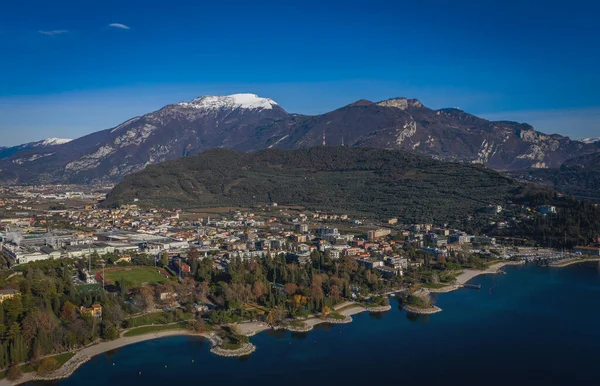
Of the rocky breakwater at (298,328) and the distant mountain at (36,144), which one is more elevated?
the distant mountain at (36,144)

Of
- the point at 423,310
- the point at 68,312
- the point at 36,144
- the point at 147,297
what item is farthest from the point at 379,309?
the point at 36,144

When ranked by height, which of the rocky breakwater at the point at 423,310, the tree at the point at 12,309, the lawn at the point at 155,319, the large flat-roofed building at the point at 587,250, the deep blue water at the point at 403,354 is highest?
the tree at the point at 12,309

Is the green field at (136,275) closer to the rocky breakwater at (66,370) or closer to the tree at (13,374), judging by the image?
the rocky breakwater at (66,370)

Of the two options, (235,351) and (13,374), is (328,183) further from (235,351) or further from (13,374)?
(13,374)

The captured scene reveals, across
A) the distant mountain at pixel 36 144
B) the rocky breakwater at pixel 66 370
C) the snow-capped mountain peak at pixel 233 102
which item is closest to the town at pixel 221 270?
the rocky breakwater at pixel 66 370

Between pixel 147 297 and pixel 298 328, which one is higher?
pixel 147 297

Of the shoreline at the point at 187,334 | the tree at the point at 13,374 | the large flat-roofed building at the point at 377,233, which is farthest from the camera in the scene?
the large flat-roofed building at the point at 377,233
